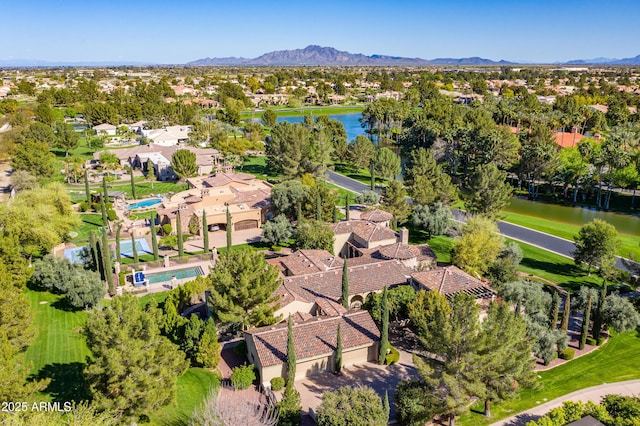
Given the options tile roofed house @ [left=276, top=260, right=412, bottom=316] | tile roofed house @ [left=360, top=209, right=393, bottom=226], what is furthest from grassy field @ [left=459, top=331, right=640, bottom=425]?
tile roofed house @ [left=360, top=209, right=393, bottom=226]

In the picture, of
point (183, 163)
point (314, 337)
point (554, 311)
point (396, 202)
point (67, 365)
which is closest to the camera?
point (67, 365)

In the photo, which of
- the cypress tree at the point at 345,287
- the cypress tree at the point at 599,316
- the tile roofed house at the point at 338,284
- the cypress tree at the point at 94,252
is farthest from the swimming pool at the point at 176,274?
the cypress tree at the point at 599,316

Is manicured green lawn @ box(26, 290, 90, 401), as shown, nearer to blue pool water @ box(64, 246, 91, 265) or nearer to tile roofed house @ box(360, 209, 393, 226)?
blue pool water @ box(64, 246, 91, 265)

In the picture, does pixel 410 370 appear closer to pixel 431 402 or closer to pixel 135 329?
pixel 431 402

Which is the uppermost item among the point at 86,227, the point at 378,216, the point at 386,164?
the point at 386,164

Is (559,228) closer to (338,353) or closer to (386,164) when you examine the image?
(386,164)

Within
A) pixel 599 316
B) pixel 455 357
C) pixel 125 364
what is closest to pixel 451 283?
pixel 599 316
